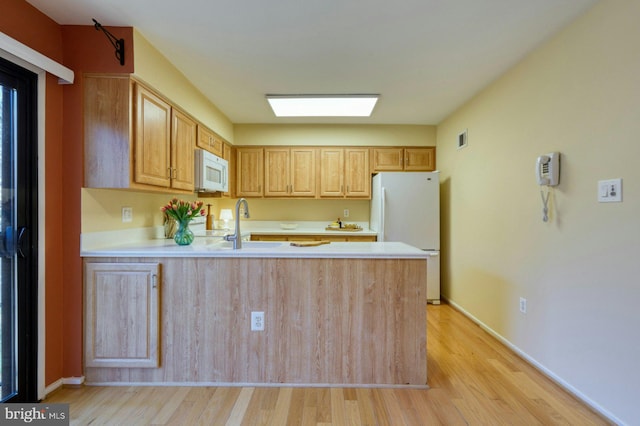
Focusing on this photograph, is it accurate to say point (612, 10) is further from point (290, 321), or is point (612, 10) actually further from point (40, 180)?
point (40, 180)

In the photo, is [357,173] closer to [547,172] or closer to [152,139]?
[547,172]

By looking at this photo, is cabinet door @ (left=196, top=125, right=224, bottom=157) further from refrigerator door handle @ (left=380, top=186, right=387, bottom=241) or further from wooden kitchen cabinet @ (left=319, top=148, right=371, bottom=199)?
refrigerator door handle @ (left=380, top=186, right=387, bottom=241)

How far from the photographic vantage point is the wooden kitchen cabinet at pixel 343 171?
4.23 m

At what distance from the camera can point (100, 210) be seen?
215cm

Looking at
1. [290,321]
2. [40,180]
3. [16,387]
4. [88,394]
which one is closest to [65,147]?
[40,180]

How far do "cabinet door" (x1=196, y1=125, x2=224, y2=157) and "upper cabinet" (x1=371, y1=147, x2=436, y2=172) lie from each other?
2069mm

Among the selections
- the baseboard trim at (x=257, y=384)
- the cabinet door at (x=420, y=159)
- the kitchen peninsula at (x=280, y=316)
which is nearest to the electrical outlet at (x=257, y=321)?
the kitchen peninsula at (x=280, y=316)

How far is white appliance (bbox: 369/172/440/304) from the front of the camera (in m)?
3.76

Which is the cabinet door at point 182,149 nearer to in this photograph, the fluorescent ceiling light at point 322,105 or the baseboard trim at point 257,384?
the fluorescent ceiling light at point 322,105

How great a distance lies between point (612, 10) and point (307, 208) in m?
3.62

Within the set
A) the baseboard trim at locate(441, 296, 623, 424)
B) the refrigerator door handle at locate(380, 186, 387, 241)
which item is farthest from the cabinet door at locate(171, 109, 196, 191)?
the baseboard trim at locate(441, 296, 623, 424)

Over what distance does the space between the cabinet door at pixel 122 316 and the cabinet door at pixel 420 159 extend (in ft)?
11.3

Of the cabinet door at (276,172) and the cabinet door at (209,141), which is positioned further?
the cabinet door at (276,172)

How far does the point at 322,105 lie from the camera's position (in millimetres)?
3367
